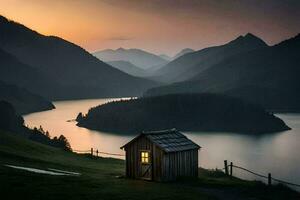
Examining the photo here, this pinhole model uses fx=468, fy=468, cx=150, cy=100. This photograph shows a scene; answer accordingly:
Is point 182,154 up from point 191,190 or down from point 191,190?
up

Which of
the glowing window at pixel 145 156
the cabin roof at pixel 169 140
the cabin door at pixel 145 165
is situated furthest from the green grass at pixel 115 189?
the cabin roof at pixel 169 140

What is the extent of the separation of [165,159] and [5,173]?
43.6 ft

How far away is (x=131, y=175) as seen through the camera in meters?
42.6

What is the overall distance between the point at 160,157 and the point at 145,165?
1.87 m

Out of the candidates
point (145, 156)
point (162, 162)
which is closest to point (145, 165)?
point (145, 156)

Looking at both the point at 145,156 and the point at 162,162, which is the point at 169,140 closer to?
the point at 145,156

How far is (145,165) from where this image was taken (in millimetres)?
41750

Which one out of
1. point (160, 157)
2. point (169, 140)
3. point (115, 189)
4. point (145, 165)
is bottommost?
point (115, 189)

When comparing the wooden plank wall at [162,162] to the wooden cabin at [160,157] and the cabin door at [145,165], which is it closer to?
the wooden cabin at [160,157]

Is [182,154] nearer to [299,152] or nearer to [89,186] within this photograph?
[89,186]

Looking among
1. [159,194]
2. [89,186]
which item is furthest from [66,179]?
[159,194]

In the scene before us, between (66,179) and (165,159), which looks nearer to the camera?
(66,179)

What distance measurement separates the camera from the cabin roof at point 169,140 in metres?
41.2

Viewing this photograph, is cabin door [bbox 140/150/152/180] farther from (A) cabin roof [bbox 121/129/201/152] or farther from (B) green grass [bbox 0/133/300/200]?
(A) cabin roof [bbox 121/129/201/152]
